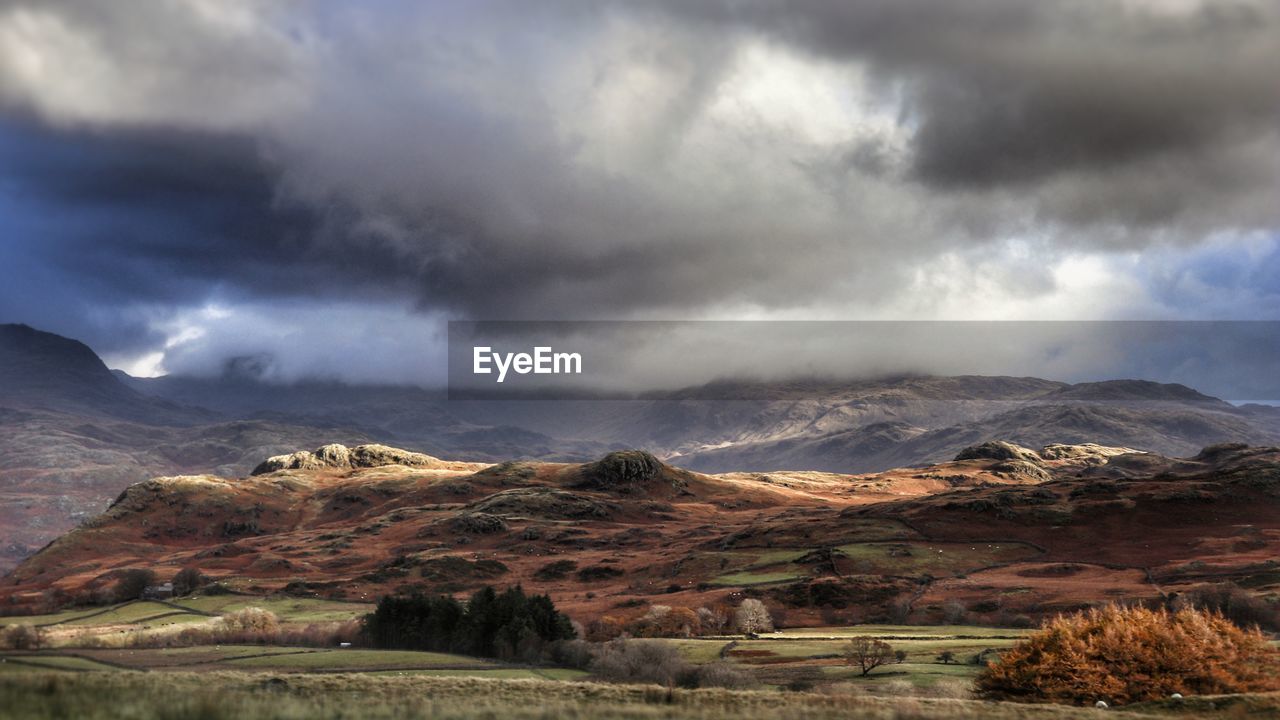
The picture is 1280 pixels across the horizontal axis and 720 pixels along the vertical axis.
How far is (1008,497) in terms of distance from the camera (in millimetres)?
193375

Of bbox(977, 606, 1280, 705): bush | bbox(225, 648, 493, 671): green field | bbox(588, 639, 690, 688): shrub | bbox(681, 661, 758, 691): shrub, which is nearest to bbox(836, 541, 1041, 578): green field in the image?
bbox(588, 639, 690, 688): shrub

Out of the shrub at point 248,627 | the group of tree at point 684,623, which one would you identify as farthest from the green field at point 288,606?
the group of tree at point 684,623

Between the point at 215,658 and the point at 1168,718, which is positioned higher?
the point at 1168,718

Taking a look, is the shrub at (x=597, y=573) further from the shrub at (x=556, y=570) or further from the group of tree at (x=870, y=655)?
the group of tree at (x=870, y=655)

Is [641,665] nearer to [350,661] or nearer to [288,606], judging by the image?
[350,661]

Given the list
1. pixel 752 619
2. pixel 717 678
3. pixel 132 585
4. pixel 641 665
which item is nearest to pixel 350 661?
pixel 641 665

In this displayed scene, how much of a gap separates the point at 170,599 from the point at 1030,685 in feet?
498

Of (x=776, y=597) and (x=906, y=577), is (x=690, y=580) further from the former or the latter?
(x=906, y=577)

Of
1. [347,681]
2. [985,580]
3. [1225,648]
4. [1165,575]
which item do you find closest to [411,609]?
[347,681]

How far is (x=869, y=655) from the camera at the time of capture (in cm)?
7469

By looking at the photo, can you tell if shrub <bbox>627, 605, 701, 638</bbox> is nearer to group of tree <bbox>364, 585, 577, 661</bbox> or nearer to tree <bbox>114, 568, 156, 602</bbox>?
group of tree <bbox>364, 585, 577, 661</bbox>

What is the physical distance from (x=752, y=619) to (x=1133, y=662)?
69446mm

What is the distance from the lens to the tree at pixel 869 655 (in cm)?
7236

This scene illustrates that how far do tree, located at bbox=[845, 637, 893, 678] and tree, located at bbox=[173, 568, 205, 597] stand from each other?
440 ft
